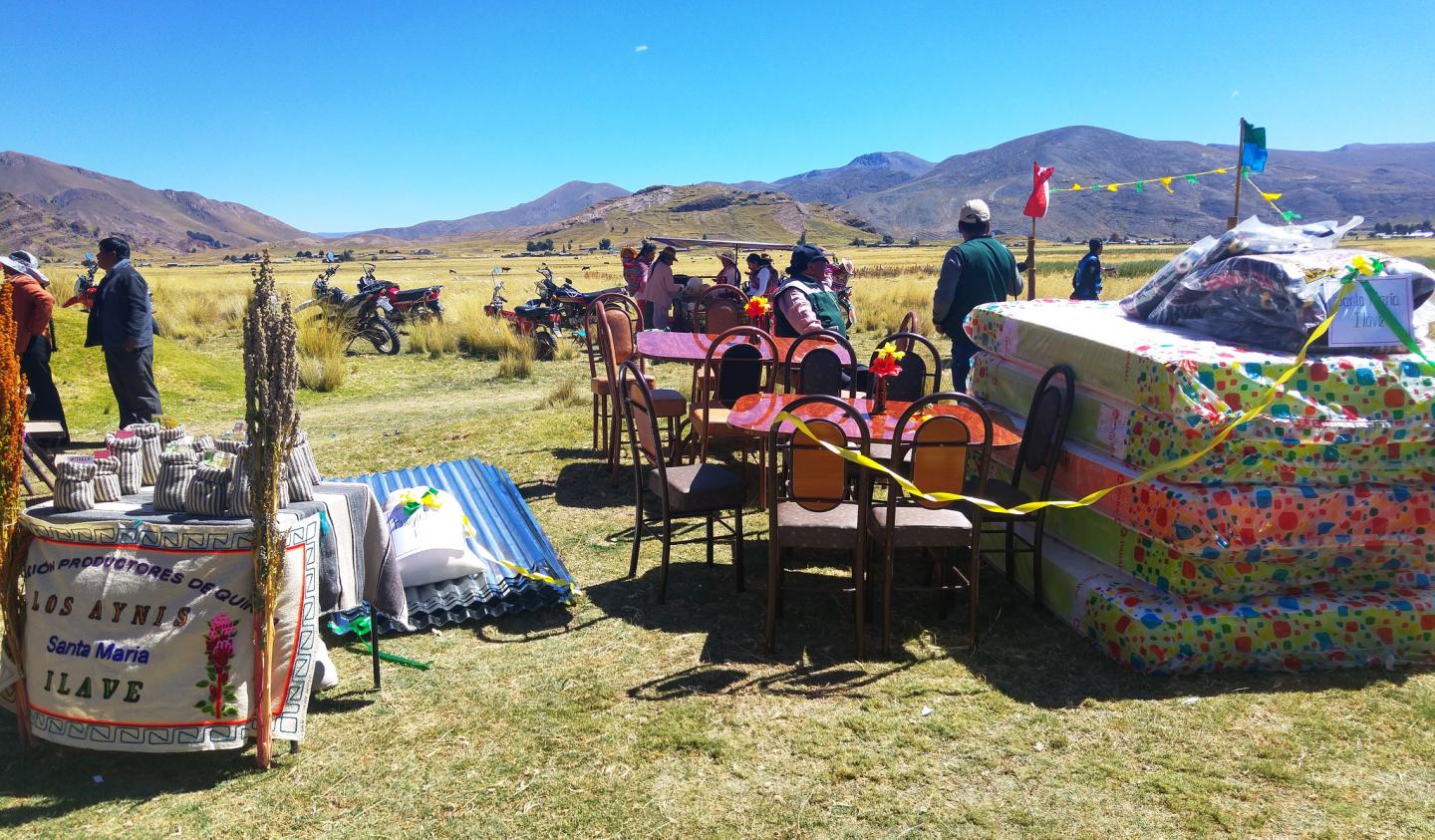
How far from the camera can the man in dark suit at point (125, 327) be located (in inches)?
272

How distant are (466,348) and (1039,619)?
39.7 feet

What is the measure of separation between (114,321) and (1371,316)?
8.00 m

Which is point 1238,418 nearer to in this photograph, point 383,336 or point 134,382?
point 134,382

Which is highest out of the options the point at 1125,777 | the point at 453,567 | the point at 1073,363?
the point at 1073,363

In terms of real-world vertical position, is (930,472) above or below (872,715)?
above

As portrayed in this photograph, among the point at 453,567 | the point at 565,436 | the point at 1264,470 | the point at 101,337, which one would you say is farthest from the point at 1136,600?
the point at 101,337

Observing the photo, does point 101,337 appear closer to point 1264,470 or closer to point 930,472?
point 930,472

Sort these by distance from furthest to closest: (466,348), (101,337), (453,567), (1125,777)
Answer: (466,348) < (101,337) < (453,567) < (1125,777)

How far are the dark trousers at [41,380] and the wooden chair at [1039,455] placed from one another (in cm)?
738

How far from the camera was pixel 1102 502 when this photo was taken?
13.0ft

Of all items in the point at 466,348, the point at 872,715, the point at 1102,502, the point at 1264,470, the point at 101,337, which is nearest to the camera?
the point at 872,715

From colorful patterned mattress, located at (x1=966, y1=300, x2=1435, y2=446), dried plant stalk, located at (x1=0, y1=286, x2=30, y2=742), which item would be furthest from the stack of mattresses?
dried plant stalk, located at (x1=0, y1=286, x2=30, y2=742)

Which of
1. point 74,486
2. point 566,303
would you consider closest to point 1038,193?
point 566,303

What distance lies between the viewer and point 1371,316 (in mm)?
3639
